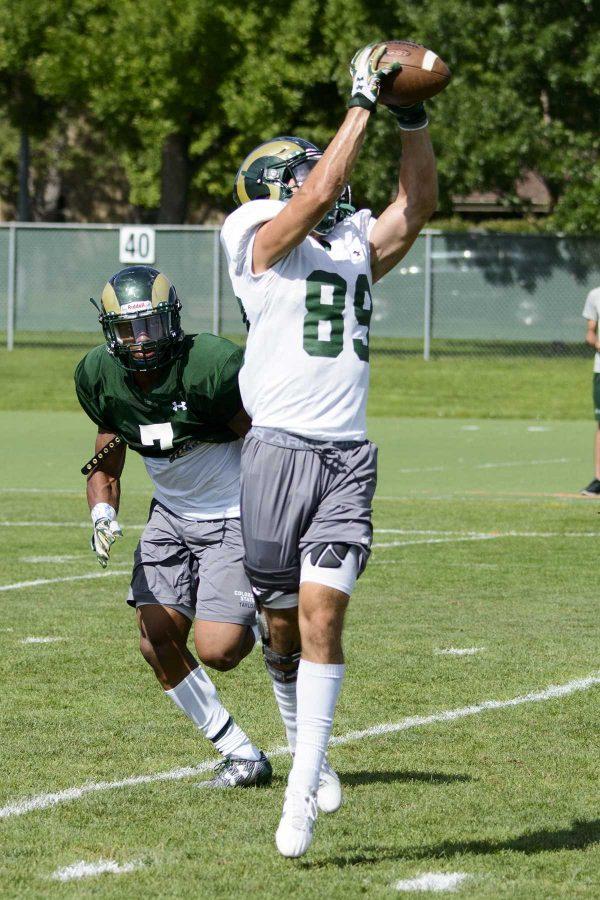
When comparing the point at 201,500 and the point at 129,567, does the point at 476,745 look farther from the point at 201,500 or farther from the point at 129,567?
the point at 129,567

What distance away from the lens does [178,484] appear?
6.10 m

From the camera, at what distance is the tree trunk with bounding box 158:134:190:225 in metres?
34.9

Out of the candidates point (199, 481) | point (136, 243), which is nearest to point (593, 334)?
point (199, 481)

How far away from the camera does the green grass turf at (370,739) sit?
4.71 m

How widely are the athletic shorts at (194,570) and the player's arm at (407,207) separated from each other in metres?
1.24

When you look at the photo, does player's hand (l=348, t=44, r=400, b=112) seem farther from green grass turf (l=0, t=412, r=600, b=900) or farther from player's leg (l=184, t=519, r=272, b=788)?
green grass turf (l=0, t=412, r=600, b=900)

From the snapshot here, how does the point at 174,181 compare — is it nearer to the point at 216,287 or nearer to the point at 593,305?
the point at 216,287

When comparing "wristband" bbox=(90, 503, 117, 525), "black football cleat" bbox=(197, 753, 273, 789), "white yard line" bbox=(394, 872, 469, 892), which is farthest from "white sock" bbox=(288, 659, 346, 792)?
"wristband" bbox=(90, 503, 117, 525)

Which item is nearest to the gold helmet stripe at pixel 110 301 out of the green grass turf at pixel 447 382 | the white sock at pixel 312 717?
the white sock at pixel 312 717

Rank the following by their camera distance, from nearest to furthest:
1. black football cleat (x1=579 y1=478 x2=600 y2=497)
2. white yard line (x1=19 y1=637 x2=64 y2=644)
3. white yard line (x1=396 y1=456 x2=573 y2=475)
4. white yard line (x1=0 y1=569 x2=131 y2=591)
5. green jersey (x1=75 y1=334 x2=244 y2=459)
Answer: green jersey (x1=75 y1=334 x2=244 y2=459) → white yard line (x1=19 y1=637 x2=64 y2=644) → white yard line (x1=0 y1=569 x2=131 y2=591) → black football cleat (x1=579 y1=478 x2=600 y2=497) → white yard line (x1=396 y1=456 x2=573 y2=475)

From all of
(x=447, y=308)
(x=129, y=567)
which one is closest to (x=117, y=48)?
(x=447, y=308)

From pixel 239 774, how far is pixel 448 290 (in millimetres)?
21736

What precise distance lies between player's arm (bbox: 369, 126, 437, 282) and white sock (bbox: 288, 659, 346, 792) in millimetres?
1313

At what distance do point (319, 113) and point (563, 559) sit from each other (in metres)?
24.9
